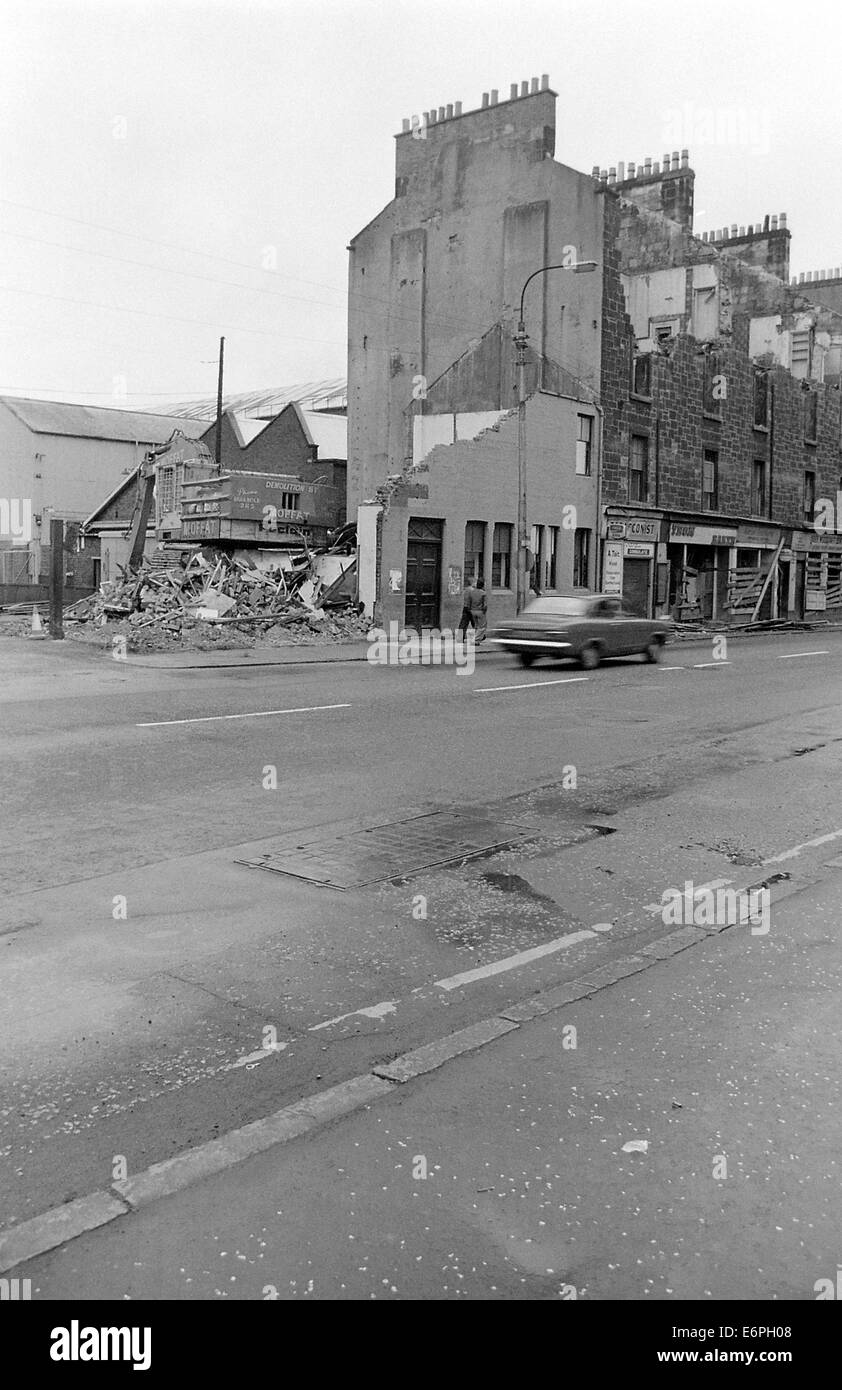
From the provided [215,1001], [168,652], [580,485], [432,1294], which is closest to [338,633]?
[168,652]

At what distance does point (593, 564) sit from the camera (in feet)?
121

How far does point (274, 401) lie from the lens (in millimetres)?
68938

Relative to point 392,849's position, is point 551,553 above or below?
above

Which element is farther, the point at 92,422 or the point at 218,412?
the point at 92,422

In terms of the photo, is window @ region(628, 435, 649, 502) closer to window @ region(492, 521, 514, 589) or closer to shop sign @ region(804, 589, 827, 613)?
window @ region(492, 521, 514, 589)

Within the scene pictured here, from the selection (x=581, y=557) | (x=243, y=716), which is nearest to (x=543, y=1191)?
(x=243, y=716)

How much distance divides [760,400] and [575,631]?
1059 inches

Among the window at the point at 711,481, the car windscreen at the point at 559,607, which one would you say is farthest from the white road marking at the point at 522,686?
the window at the point at 711,481

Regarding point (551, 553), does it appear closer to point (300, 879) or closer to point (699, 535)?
point (699, 535)

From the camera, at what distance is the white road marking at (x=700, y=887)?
21.9 feet

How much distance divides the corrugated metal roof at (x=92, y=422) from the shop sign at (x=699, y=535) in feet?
98.0
